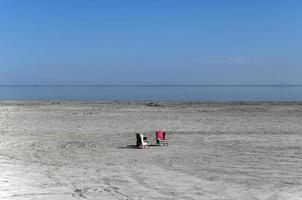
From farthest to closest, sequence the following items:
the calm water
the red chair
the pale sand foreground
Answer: the calm water
the red chair
the pale sand foreground

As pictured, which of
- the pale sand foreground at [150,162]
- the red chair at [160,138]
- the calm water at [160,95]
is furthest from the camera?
the calm water at [160,95]

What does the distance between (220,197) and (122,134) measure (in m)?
12.0

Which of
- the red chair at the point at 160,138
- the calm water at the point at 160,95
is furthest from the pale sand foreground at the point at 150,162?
the calm water at the point at 160,95

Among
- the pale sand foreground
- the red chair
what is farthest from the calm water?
the red chair

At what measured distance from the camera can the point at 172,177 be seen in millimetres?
11734

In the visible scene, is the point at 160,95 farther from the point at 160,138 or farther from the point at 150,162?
the point at 150,162

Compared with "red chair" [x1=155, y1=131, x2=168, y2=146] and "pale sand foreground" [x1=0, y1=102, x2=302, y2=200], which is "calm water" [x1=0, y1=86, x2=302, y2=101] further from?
"red chair" [x1=155, y1=131, x2=168, y2=146]

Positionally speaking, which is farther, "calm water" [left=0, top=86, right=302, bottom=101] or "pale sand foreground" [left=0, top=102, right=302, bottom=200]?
"calm water" [left=0, top=86, right=302, bottom=101]

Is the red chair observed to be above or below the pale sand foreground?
above

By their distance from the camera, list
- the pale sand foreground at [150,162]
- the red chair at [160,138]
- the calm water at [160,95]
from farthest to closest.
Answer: the calm water at [160,95] → the red chair at [160,138] → the pale sand foreground at [150,162]

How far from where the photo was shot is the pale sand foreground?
33.7 feet

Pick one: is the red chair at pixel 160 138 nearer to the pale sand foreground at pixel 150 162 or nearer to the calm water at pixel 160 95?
the pale sand foreground at pixel 150 162

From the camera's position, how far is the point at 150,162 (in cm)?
1394

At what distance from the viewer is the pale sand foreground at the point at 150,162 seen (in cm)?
1026
